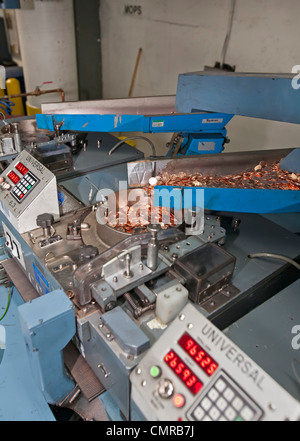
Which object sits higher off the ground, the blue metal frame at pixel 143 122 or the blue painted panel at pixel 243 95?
the blue painted panel at pixel 243 95

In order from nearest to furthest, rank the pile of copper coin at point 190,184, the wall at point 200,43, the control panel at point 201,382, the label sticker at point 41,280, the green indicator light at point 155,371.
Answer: the control panel at point 201,382 → the green indicator light at point 155,371 → the label sticker at point 41,280 → the pile of copper coin at point 190,184 → the wall at point 200,43

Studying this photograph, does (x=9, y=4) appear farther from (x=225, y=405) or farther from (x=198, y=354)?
(x=225, y=405)

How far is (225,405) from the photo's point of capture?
726mm

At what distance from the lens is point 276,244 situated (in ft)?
4.72

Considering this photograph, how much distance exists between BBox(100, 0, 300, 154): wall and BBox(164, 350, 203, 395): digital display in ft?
7.37

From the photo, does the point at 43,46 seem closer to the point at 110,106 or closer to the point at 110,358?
the point at 110,106

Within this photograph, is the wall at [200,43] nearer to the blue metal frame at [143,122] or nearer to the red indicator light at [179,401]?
the blue metal frame at [143,122]

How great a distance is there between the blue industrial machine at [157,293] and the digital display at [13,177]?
→ 1cm

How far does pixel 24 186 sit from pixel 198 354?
3.08 feet

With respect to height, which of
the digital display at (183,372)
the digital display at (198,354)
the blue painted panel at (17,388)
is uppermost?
the digital display at (198,354)

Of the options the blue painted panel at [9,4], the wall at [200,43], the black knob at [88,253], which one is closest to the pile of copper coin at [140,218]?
→ the black knob at [88,253]

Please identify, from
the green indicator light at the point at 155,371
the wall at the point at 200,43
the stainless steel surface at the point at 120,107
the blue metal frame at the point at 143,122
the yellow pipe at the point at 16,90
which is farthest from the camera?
the yellow pipe at the point at 16,90

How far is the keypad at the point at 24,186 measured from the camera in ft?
4.38
